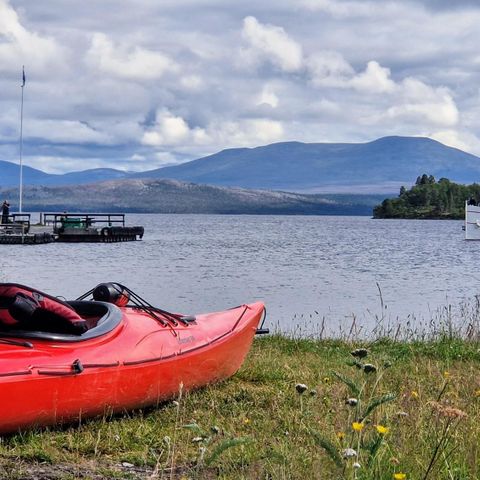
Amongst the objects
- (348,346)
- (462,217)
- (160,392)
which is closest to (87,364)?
(160,392)

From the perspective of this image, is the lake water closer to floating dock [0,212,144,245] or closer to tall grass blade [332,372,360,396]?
floating dock [0,212,144,245]

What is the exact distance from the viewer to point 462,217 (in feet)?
636

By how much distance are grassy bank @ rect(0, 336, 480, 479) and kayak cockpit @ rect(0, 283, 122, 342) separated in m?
0.84

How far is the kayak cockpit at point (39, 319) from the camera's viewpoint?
22.5ft

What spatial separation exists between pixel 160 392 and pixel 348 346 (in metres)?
5.46

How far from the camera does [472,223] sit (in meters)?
95.2

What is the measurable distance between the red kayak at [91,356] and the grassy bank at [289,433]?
21cm

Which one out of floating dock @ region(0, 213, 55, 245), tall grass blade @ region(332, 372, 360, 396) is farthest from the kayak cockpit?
floating dock @ region(0, 213, 55, 245)

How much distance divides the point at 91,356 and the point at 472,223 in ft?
305

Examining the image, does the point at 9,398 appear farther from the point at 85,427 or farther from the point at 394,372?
the point at 394,372

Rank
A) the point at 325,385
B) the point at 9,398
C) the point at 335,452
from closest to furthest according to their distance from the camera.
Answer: the point at 335,452 < the point at 9,398 < the point at 325,385

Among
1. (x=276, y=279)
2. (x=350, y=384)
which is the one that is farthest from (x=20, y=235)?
(x=350, y=384)

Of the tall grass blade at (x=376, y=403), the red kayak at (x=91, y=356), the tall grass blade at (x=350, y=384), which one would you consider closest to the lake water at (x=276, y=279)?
the red kayak at (x=91, y=356)

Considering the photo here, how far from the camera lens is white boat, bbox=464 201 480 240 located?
9219cm
